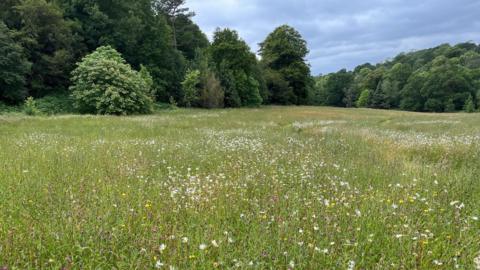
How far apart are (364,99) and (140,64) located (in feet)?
269

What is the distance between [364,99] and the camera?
325 feet

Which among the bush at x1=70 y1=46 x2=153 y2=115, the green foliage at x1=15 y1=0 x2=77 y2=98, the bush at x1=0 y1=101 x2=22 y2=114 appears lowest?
the bush at x1=0 y1=101 x2=22 y2=114

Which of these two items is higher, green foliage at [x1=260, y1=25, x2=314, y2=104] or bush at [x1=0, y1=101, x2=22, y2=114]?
green foliage at [x1=260, y1=25, x2=314, y2=104]

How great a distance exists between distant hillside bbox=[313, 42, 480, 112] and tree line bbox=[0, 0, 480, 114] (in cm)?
49

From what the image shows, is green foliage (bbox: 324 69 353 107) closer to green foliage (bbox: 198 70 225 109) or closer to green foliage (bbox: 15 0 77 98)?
green foliage (bbox: 198 70 225 109)

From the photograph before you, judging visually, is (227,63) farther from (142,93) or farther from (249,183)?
(249,183)

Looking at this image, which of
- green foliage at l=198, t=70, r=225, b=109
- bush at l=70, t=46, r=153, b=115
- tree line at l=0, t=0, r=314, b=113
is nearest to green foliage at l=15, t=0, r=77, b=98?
tree line at l=0, t=0, r=314, b=113

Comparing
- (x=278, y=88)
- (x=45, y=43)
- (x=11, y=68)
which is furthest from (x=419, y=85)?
(x=11, y=68)

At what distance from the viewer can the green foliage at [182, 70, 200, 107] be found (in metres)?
39.9

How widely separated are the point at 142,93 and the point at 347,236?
1154 inches

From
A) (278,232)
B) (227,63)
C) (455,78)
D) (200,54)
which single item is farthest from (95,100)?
(455,78)

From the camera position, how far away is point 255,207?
157 inches

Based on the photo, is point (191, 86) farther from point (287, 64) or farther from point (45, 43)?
point (287, 64)

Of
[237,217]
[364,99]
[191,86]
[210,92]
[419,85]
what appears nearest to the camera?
[237,217]
